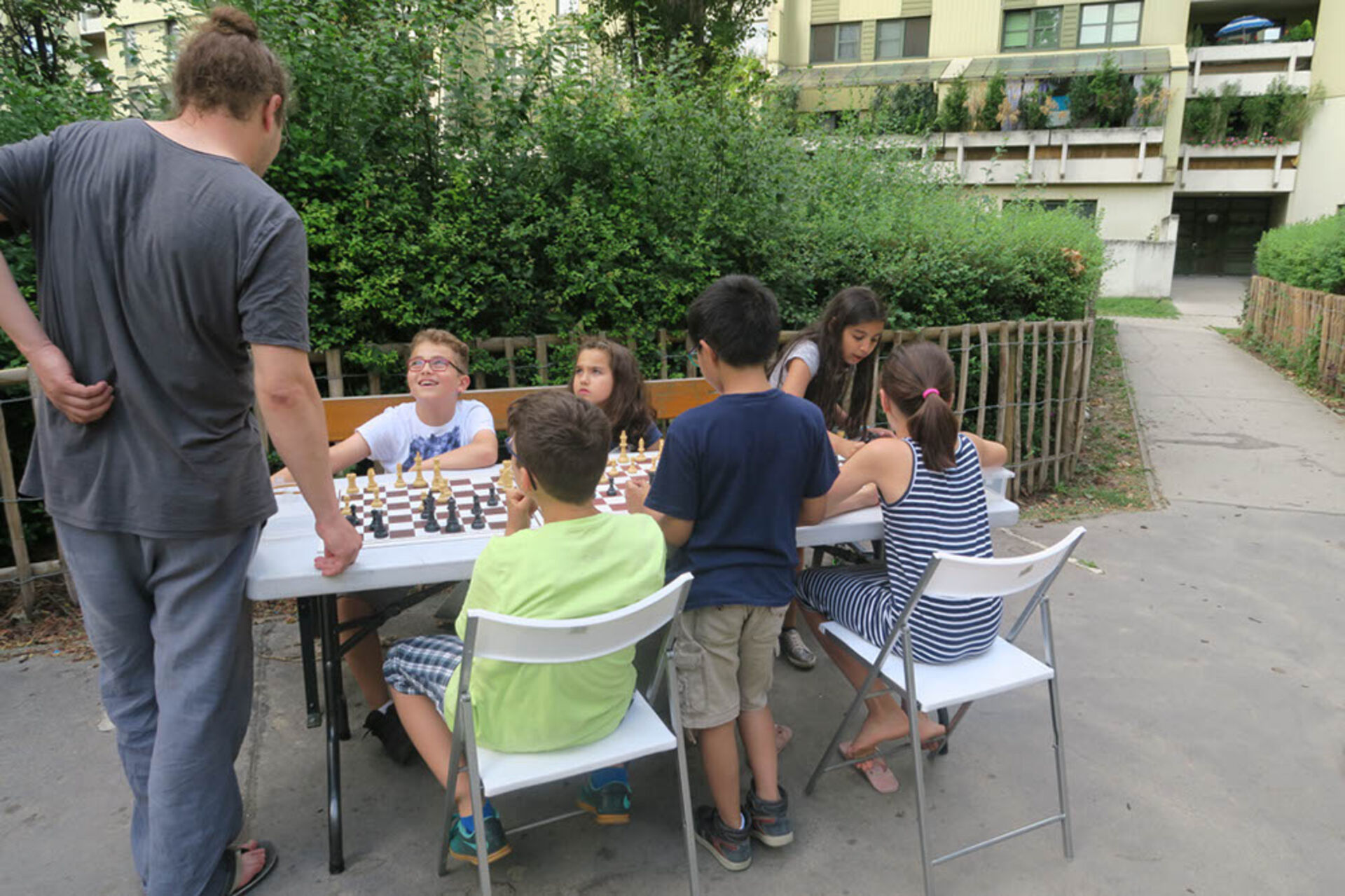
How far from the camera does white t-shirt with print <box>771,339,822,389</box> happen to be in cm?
367

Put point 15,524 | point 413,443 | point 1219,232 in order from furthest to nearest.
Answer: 1. point 1219,232
2. point 15,524
3. point 413,443

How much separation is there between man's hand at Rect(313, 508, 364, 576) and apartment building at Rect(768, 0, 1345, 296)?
83.1 feet

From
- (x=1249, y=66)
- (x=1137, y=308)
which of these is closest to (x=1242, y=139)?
(x=1249, y=66)

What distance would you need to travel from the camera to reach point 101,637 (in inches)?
84.0

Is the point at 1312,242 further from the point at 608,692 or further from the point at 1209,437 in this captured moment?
the point at 608,692

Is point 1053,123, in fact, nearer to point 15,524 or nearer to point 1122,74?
point 1122,74

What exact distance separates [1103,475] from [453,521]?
613 centimetres

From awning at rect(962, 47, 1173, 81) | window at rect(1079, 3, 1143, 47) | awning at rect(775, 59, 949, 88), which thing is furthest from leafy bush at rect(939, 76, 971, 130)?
window at rect(1079, 3, 1143, 47)

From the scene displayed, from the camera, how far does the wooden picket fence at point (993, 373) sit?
4.93 m

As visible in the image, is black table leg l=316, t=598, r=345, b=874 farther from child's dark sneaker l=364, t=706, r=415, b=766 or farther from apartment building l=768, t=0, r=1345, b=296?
apartment building l=768, t=0, r=1345, b=296

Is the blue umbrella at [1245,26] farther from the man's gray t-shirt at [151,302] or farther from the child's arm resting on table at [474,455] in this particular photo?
the man's gray t-shirt at [151,302]

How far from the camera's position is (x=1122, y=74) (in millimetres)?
25172

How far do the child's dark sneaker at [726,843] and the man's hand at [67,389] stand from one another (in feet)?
6.71

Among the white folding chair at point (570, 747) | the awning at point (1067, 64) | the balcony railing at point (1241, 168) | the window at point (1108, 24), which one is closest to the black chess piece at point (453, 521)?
the white folding chair at point (570, 747)
